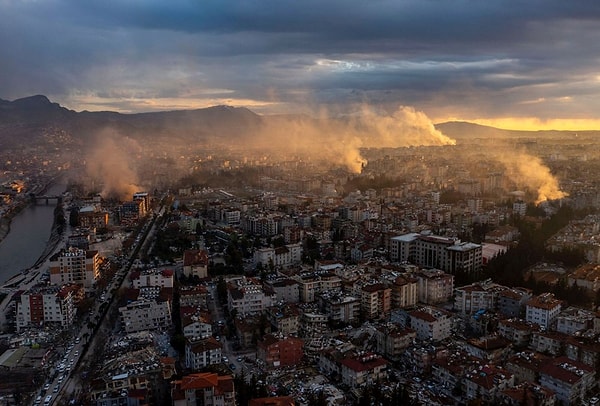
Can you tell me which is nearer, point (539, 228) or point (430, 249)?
point (430, 249)

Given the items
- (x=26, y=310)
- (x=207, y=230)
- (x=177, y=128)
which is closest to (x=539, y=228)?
(x=207, y=230)

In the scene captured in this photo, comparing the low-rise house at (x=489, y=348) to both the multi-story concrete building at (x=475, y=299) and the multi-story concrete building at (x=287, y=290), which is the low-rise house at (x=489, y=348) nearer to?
the multi-story concrete building at (x=475, y=299)

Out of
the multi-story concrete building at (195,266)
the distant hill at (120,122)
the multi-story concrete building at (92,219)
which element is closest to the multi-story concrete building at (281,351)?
the multi-story concrete building at (195,266)

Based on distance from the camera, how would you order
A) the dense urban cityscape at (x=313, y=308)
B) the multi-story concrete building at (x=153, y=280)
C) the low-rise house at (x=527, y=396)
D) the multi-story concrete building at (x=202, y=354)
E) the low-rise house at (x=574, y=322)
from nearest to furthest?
1. the low-rise house at (x=527, y=396)
2. the dense urban cityscape at (x=313, y=308)
3. the multi-story concrete building at (x=202, y=354)
4. the low-rise house at (x=574, y=322)
5. the multi-story concrete building at (x=153, y=280)

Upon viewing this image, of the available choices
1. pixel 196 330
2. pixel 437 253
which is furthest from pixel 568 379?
pixel 437 253

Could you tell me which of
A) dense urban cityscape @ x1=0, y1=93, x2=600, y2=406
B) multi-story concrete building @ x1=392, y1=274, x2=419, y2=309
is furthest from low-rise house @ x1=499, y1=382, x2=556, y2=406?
multi-story concrete building @ x1=392, y1=274, x2=419, y2=309

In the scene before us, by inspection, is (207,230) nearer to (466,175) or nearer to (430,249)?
(430,249)
